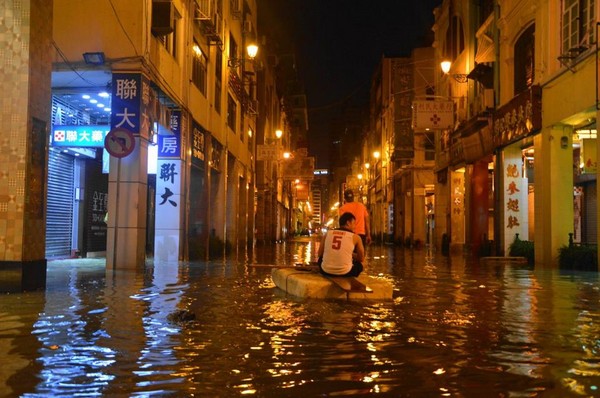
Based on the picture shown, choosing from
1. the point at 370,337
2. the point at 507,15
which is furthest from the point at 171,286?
the point at 507,15

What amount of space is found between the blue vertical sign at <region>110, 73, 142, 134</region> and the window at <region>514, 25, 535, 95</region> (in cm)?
1523

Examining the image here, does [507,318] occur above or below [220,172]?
below

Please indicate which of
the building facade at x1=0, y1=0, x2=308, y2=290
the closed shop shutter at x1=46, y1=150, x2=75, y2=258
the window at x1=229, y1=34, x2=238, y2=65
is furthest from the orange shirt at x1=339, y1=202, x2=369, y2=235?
the window at x1=229, y1=34, x2=238, y2=65

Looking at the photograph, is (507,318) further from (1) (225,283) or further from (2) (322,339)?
(1) (225,283)

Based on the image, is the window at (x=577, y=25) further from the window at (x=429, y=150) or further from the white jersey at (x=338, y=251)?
the window at (x=429, y=150)

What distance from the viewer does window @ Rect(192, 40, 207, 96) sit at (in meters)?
21.9

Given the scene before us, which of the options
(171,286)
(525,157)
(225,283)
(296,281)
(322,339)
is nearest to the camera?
(322,339)

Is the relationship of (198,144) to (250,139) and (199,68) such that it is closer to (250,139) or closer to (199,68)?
(199,68)

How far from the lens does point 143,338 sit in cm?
637

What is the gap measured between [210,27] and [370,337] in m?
19.0

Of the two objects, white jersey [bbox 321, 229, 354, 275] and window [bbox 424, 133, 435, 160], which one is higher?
window [bbox 424, 133, 435, 160]

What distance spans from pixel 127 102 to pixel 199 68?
26.4 feet

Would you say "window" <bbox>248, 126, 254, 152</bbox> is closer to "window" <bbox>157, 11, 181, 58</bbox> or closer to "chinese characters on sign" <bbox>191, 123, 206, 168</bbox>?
"chinese characters on sign" <bbox>191, 123, 206, 168</bbox>

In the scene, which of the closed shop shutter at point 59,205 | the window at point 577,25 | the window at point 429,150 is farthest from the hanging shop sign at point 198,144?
the window at point 429,150
